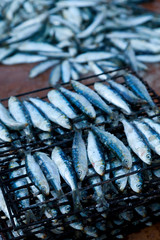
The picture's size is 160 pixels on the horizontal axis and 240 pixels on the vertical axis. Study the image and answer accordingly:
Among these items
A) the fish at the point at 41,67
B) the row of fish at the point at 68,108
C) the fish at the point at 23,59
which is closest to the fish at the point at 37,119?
the row of fish at the point at 68,108

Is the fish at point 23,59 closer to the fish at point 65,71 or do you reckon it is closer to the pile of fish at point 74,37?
the pile of fish at point 74,37

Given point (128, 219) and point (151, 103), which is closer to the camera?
point (128, 219)

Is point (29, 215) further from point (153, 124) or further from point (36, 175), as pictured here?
point (153, 124)

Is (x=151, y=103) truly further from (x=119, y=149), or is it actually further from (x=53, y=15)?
(x=53, y=15)

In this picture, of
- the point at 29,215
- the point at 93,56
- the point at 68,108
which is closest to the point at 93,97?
the point at 68,108

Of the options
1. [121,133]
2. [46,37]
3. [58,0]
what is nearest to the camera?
[121,133]

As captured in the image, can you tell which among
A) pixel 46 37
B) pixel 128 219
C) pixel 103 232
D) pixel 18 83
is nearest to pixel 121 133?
pixel 128 219
